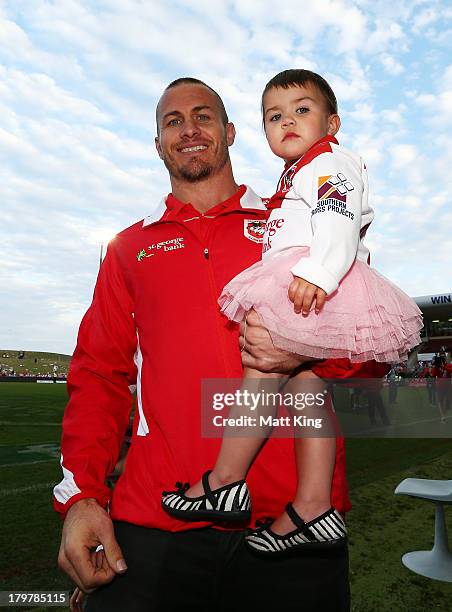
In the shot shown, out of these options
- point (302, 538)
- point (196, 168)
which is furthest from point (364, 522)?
point (196, 168)

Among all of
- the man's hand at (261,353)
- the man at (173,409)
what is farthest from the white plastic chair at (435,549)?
the man's hand at (261,353)

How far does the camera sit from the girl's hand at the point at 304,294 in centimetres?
166

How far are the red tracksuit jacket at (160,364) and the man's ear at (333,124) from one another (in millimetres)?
477

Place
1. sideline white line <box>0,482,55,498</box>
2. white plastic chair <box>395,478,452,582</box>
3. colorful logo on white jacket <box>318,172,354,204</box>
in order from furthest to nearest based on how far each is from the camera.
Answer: sideline white line <box>0,482,55,498</box> → white plastic chair <box>395,478,452,582</box> → colorful logo on white jacket <box>318,172,354,204</box>

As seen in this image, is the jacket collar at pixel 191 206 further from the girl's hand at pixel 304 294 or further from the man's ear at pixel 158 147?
the girl's hand at pixel 304 294

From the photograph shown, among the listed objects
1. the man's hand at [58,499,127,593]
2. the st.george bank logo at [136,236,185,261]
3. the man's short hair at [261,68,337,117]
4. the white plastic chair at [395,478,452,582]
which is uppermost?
the man's short hair at [261,68,337,117]

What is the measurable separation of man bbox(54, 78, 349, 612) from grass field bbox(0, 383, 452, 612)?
7.80 ft

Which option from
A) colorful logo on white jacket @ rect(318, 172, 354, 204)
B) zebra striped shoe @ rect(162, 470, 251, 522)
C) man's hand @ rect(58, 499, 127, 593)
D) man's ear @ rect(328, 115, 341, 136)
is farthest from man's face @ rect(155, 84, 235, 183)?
man's hand @ rect(58, 499, 127, 593)

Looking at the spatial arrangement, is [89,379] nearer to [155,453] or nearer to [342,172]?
[155,453]

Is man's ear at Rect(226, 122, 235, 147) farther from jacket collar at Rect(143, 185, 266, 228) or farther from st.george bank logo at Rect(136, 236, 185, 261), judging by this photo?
st.george bank logo at Rect(136, 236, 185, 261)

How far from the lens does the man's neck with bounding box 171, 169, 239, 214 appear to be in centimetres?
228

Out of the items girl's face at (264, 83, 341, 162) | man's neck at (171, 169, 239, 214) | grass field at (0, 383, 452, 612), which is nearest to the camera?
girl's face at (264, 83, 341, 162)

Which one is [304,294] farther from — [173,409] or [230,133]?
[230,133]

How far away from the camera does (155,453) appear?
5.91ft
